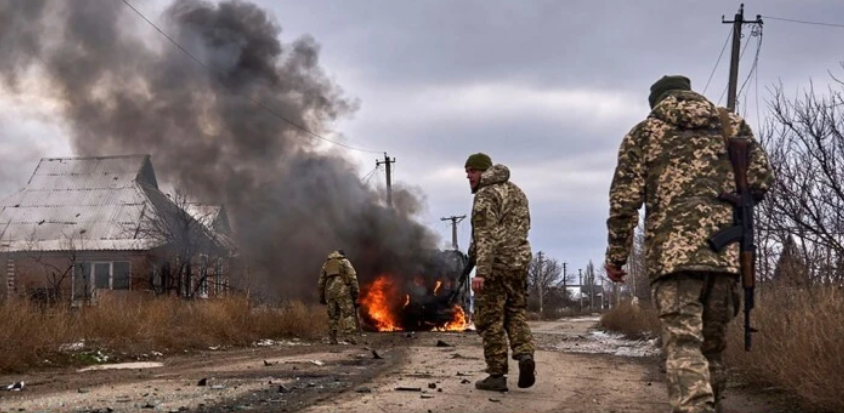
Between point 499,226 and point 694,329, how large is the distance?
8.87ft

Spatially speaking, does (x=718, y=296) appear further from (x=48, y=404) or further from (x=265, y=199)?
(x=265, y=199)

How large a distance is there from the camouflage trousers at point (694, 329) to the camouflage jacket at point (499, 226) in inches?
88.3

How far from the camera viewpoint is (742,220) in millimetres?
4645

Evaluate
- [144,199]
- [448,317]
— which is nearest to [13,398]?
[448,317]

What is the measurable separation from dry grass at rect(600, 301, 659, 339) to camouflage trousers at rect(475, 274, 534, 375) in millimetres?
5572

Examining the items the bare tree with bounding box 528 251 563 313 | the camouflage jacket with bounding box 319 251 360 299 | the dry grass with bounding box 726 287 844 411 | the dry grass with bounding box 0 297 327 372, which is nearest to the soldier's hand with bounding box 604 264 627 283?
the dry grass with bounding box 726 287 844 411

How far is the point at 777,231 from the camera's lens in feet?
35.5

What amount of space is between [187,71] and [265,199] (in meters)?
4.62

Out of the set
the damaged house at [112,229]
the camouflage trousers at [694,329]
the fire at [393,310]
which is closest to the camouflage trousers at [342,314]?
the fire at [393,310]

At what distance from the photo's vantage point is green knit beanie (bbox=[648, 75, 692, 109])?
16.8ft

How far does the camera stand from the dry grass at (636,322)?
16.7 metres

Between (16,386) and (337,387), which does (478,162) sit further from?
(16,386)

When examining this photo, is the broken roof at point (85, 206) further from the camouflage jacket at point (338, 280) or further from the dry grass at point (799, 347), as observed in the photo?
the dry grass at point (799, 347)

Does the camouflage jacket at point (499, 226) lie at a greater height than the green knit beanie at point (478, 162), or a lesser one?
lesser
